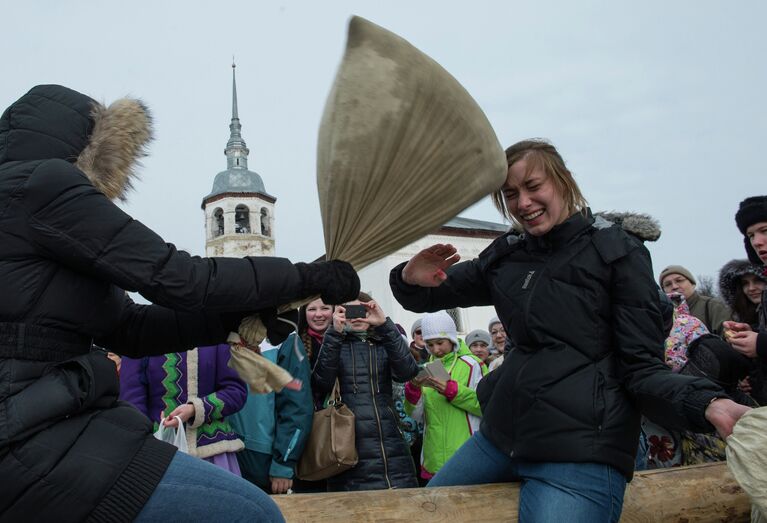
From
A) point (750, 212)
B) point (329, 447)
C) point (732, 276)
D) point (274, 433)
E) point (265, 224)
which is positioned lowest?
point (329, 447)

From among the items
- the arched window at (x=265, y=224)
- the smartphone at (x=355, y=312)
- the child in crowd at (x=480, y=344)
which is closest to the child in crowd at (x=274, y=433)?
the smartphone at (x=355, y=312)

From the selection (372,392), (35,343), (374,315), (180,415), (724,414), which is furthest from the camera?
(372,392)

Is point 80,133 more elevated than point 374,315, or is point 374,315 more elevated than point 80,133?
point 80,133

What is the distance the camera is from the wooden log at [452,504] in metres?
2.55

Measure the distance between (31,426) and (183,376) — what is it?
8.27 ft

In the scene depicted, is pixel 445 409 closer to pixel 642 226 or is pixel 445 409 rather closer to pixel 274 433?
pixel 274 433

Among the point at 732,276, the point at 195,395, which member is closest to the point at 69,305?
the point at 195,395

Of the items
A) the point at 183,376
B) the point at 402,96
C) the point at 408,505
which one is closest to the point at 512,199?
the point at 402,96

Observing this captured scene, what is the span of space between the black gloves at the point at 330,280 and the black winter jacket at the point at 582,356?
77 centimetres

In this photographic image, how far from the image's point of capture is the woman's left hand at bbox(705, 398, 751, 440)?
195 centimetres

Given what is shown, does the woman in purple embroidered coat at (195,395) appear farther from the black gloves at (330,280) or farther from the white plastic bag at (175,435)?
the black gloves at (330,280)

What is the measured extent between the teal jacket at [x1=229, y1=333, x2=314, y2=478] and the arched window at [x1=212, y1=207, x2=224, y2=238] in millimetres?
50287

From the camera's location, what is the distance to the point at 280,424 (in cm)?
456

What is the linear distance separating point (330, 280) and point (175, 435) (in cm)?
210
